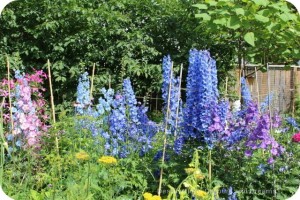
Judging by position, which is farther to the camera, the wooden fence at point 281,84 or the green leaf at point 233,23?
the wooden fence at point 281,84

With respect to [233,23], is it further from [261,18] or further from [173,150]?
[173,150]

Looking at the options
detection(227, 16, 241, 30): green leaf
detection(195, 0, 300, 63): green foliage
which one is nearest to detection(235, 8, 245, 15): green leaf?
detection(195, 0, 300, 63): green foliage

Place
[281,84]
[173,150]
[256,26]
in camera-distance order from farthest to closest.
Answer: [281,84] → [256,26] → [173,150]

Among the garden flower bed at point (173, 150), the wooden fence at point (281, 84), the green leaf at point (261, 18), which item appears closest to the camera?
the garden flower bed at point (173, 150)

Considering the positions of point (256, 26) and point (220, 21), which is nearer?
point (220, 21)

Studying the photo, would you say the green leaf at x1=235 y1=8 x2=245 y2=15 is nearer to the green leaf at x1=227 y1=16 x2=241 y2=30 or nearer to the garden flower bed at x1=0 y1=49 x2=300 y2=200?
the green leaf at x1=227 y1=16 x2=241 y2=30

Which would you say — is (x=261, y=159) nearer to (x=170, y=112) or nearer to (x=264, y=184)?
(x=264, y=184)

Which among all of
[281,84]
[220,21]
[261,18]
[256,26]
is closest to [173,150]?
[220,21]

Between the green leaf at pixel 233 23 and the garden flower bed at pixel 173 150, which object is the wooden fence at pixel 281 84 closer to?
the green leaf at pixel 233 23

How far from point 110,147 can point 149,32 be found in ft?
5.87

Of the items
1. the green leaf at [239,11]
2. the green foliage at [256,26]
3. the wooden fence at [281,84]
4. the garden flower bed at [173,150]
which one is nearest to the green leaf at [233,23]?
the green foliage at [256,26]

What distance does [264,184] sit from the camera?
358 centimetres

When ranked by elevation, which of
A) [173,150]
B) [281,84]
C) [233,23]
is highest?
[233,23]

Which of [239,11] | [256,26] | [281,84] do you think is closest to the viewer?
[239,11]
